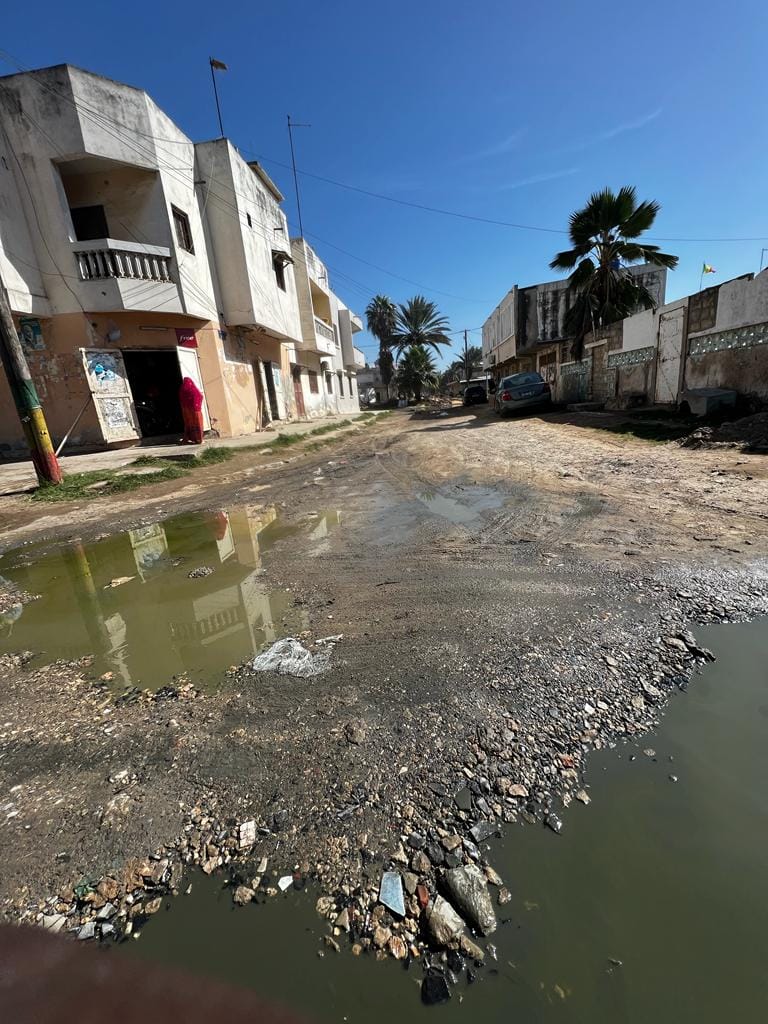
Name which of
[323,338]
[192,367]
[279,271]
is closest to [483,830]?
[192,367]

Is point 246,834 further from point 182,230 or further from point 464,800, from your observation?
point 182,230

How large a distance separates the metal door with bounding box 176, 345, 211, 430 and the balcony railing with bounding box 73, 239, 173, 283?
69.6 inches

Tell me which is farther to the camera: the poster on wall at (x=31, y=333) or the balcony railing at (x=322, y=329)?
the balcony railing at (x=322, y=329)

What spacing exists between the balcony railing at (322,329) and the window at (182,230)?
30.5ft

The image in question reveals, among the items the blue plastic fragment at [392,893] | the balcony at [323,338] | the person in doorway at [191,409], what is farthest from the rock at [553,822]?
the balcony at [323,338]

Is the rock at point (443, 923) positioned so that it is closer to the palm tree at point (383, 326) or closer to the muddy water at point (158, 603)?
the muddy water at point (158, 603)

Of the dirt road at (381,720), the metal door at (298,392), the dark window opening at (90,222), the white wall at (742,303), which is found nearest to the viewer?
the dirt road at (381,720)

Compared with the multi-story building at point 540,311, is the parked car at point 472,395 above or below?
below

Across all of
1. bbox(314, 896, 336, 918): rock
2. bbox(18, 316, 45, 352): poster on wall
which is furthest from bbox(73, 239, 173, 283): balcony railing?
bbox(314, 896, 336, 918): rock

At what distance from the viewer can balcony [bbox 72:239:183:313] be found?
10.5 m

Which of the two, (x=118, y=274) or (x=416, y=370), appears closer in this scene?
(x=118, y=274)

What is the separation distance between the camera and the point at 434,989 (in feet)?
3.74

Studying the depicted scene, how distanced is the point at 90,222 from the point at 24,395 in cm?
765

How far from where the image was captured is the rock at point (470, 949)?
1204 mm
